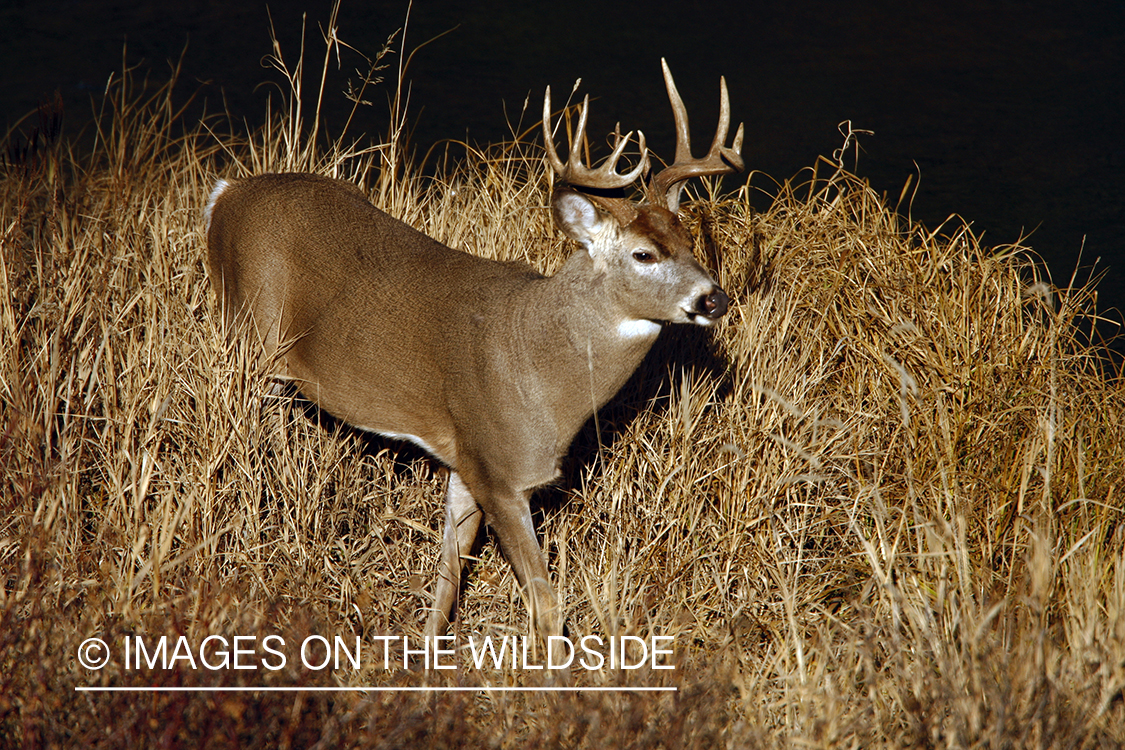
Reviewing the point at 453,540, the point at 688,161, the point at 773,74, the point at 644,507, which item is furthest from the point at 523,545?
the point at 773,74

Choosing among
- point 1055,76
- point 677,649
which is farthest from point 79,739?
point 1055,76

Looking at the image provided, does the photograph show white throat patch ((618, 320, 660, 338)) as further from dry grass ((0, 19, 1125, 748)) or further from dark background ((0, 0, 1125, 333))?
dark background ((0, 0, 1125, 333))

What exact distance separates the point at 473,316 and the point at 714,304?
0.98 metres

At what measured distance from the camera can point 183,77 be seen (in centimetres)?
1188

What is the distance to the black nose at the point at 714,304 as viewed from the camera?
3.56 metres

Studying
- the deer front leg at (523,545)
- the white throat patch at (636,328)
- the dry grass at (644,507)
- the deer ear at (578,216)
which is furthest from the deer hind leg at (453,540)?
the deer ear at (578,216)

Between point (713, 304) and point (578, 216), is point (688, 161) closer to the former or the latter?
point (578, 216)

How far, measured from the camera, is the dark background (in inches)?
376

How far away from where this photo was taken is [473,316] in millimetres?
4051

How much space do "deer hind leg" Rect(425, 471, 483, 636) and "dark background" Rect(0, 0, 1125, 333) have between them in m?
5.66

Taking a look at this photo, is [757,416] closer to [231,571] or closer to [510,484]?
[510,484]

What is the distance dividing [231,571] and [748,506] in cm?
203

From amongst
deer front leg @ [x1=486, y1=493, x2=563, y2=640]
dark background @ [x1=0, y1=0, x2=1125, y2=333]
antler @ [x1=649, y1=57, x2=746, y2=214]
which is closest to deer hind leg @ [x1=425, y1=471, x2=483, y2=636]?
deer front leg @ [x1=486, y1=493, x2=563, y2=640]

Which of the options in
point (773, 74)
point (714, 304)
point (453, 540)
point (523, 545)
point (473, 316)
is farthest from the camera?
point (773, 74)
